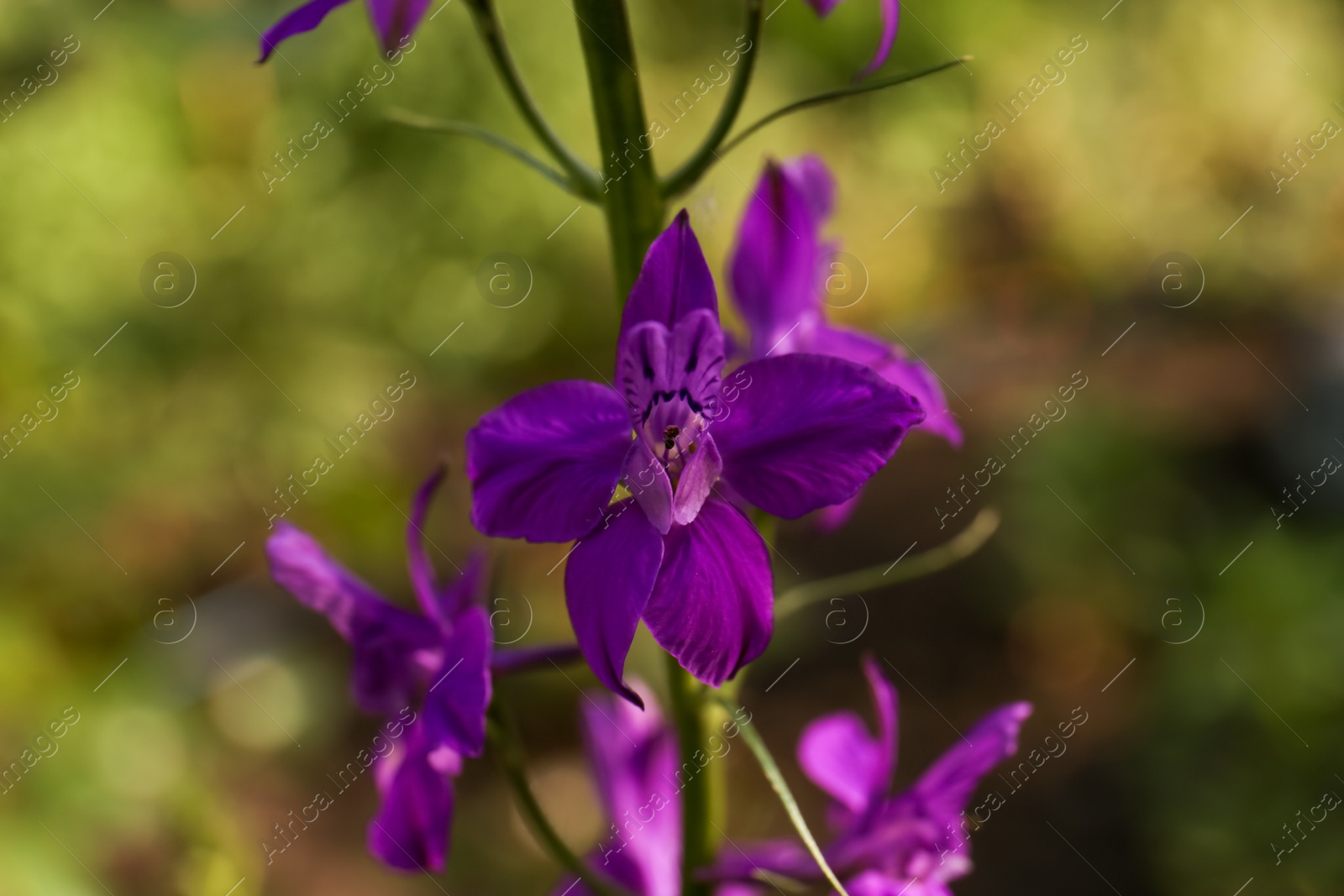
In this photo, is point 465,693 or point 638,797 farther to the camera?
point 638,797

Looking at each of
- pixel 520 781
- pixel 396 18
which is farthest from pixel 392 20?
pixel 520 781

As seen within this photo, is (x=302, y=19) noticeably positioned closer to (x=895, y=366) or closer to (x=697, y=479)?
(x=697, y=479)

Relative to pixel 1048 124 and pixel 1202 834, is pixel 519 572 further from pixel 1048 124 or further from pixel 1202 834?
pixel 1048 124

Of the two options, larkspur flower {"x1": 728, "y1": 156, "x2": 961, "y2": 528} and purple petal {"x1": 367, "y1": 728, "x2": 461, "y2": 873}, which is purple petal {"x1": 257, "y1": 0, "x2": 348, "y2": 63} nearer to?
larkspur flower {"x1": 728, "y1": 156, "x2": 961, "y2": 528}

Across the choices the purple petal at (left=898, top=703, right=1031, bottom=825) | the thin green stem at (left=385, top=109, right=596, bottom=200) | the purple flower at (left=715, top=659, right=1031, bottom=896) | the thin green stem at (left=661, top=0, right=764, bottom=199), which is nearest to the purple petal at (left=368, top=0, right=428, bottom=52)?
the thin green stem at (left=385, top=109, right=596, bottom=200)

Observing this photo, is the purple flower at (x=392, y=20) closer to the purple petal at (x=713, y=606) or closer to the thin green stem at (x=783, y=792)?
the purple petal at (x=713, y=606)

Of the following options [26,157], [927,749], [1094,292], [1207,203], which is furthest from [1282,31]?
[26,157]

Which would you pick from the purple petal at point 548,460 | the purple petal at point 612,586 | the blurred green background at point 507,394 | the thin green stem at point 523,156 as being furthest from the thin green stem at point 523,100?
the blurred green background at point 507,394
